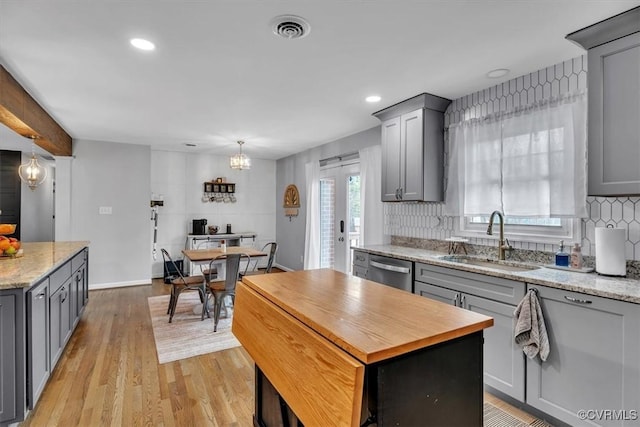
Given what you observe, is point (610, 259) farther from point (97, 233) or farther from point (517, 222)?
point (97, 233)

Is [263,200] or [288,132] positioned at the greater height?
[288,132]

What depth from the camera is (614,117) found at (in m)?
1.96

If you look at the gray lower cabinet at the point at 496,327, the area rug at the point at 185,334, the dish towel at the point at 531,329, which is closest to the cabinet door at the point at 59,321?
the area rug at the point at 185,334

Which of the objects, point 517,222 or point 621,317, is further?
point 517,222

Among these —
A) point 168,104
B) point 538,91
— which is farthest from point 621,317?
point 168,104

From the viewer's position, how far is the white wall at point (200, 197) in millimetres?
6203

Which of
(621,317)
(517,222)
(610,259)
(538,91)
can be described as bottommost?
(621,317)

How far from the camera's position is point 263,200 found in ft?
23.6

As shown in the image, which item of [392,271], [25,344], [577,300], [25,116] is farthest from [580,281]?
[25,116]

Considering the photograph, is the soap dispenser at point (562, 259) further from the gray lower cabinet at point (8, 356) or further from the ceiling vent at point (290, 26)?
the gray lower cabinet at point (8, 356)

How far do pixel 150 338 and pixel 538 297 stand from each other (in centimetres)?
345

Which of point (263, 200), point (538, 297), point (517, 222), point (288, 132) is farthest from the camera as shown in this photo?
point (263, 200)

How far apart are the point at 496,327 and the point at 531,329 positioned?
30 cm

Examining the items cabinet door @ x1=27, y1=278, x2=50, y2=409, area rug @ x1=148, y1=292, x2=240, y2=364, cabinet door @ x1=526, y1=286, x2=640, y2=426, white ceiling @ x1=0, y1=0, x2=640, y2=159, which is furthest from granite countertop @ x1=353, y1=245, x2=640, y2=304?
cabinet door @ x1=27, y1=278, x2=50, y2=409
